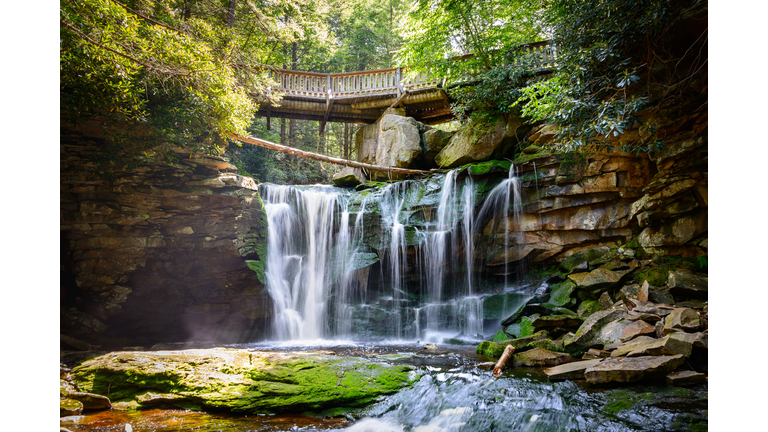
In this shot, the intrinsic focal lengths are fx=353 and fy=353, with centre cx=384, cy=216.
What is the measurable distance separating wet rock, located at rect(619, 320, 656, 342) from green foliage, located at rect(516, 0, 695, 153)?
2873mm

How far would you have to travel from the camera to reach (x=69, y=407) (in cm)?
377

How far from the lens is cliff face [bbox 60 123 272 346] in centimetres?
821

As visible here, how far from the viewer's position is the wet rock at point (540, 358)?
5297 millimetres

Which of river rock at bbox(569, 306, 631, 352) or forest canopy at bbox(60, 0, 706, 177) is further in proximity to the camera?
forest canopy at bbox(60, 0, 706, 177)

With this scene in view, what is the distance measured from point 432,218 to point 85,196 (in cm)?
856

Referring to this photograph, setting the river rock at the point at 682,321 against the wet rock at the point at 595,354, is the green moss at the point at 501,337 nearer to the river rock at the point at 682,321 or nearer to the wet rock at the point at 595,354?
the wet rock at the point at 595,354

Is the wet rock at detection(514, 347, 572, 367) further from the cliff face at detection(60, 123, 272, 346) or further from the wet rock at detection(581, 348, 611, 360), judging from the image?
the cliff face at detection(60, 123, 272, 346)

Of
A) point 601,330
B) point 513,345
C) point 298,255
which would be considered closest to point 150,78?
point 298,255

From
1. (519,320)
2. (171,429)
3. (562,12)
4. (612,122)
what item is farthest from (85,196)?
(562,12)

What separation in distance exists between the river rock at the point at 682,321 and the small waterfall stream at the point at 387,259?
4.50 meters

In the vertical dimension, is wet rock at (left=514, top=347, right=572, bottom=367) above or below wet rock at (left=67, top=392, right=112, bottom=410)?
below

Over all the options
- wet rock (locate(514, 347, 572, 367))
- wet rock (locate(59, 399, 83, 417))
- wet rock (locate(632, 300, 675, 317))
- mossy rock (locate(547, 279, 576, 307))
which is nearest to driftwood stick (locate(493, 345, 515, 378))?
wet rock (locate(514, 347, 572, 367))

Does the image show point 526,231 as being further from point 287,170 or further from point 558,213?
point 287,170

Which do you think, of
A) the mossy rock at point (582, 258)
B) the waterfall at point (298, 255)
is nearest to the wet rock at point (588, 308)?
the mossy rock at point (582, 258)
